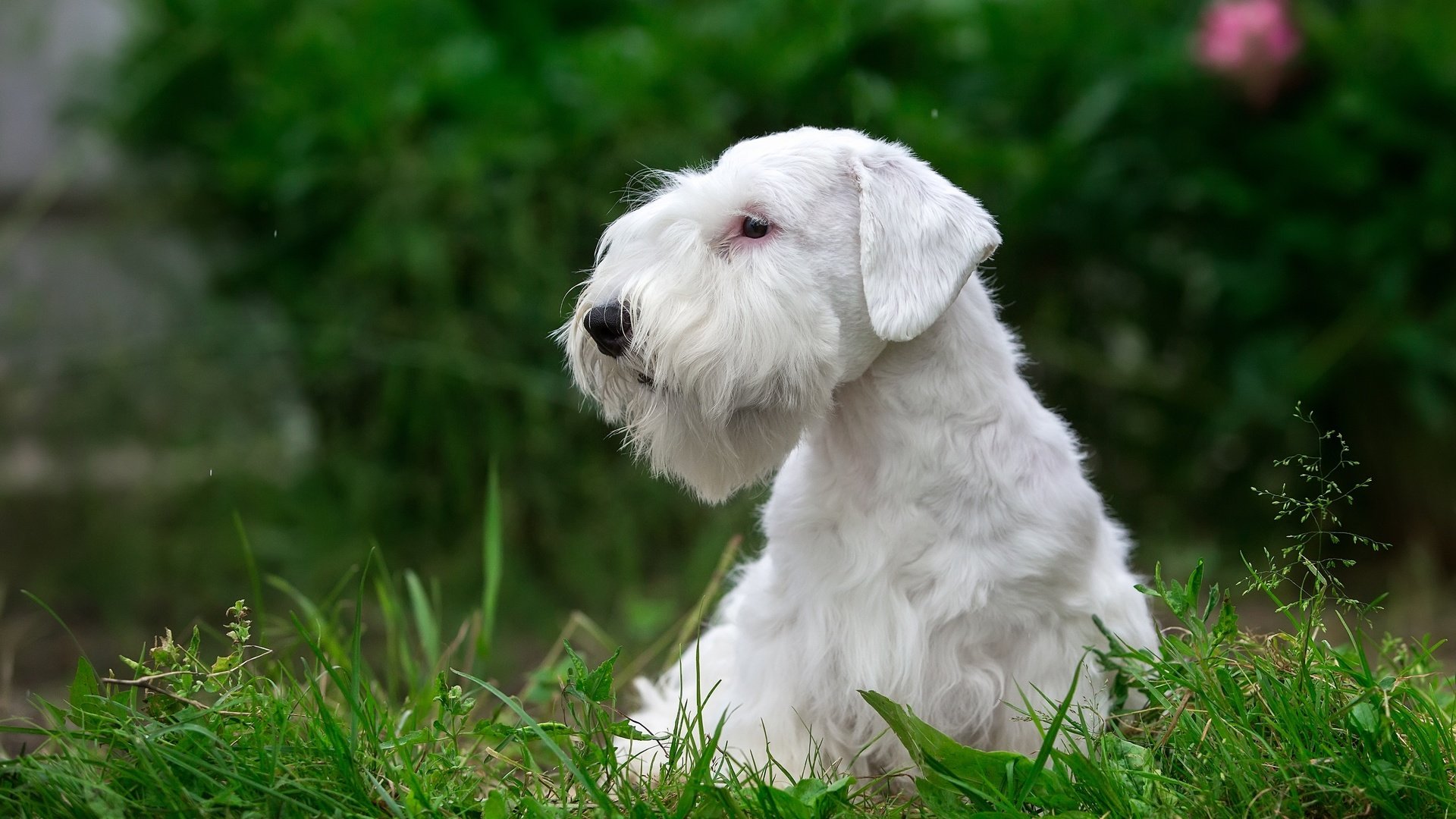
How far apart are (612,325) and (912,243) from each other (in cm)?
61

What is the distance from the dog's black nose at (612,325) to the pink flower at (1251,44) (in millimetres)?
3644

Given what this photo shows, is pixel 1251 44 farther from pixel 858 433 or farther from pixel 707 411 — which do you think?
pixel 707 411

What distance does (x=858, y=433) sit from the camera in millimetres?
2768

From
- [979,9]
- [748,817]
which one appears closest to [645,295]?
[748,817]

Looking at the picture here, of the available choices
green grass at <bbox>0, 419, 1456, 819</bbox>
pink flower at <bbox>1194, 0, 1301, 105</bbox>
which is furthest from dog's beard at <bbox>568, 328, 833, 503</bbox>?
pink flower at <bbox>1194, 0, 1301, 105</bbox>

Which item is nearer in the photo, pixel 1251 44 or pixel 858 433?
pixel 858 433

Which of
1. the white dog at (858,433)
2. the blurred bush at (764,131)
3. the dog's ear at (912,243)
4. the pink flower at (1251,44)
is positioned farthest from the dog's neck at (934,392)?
the pink flower at (1251,44)

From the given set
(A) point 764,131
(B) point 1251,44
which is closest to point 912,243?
(A) point 764,131

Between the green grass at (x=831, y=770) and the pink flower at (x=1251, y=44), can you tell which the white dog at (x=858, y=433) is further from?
the pink flower at (x=1251, y=44)

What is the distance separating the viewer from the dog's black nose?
2.60 m

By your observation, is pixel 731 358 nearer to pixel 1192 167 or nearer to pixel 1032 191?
pixel 1032 191

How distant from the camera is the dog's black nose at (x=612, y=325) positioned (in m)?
2.60

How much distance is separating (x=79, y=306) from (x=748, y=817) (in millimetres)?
5360

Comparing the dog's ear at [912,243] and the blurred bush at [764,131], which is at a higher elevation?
the blurred bush at [764,131]
